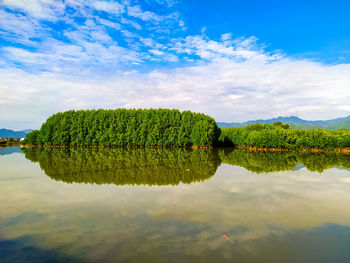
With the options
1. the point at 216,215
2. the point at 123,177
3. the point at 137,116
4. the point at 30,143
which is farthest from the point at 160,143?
the point at 216,215

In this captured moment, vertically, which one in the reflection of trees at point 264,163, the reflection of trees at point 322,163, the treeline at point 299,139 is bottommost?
the reflection of trees at point 322,163

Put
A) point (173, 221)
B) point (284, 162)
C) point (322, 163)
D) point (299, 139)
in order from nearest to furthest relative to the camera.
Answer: point (173, 221) < point (322, 163) < point (284, 162) < point (299, 139)

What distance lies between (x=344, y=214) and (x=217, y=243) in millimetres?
5503

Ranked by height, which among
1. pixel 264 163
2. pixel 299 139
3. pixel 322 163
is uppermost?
pixel 299 139

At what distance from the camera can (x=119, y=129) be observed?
4834cm

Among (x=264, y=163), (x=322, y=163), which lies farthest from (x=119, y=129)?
(x=322, y=163)

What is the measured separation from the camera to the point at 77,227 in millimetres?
6648

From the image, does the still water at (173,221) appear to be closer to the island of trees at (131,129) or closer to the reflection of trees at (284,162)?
the reflection of trees at (284,162)

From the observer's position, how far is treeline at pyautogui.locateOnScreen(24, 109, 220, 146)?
157ft

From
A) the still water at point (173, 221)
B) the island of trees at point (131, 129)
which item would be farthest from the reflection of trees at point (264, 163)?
the island of trees at point (131, 129)

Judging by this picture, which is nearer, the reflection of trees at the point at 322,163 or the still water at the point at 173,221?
the still water at the point at 173,221

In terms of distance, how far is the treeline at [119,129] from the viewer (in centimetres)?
4775

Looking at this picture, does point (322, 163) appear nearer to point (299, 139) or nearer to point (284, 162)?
point (284, 162)

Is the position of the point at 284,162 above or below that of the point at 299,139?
below
